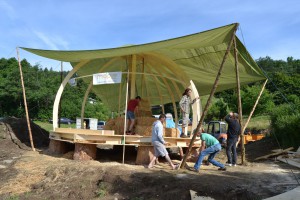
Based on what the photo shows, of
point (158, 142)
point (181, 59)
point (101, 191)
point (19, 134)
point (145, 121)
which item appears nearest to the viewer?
point (101, 191)

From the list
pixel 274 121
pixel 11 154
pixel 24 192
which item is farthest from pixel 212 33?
pixel 274 121

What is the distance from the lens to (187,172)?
26.0ft

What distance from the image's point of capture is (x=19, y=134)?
13797 mm

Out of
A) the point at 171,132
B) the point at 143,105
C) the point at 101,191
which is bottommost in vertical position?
the point at 101,191

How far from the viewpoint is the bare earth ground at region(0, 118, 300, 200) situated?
6252 mm

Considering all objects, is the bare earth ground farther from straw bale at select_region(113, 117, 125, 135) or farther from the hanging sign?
the hanging sign

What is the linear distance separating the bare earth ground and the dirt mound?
2.93 metres

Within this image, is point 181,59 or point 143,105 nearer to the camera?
point 181,59

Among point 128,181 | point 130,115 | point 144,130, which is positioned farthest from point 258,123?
point 128,181

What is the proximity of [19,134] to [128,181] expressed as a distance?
28.1 feet

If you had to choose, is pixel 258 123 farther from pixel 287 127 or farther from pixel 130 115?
pixel 130 115

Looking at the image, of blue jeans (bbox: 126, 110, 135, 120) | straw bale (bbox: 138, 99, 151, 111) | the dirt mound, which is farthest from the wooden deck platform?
the dirt mound

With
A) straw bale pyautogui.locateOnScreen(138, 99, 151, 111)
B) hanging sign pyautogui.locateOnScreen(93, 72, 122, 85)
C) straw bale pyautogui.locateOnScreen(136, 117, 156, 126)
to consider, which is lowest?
straw bale pyautogui.locateOnScreen(136, 117, 156, 126)

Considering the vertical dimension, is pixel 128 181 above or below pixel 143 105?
below
